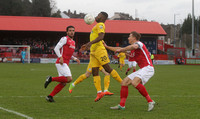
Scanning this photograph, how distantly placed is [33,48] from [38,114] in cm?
3935

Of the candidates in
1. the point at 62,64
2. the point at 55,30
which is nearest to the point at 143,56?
the point at 62,64

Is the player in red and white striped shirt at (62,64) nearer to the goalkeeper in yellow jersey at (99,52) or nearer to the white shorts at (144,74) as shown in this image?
the goalkeeper in yellow jersey at (99,52)

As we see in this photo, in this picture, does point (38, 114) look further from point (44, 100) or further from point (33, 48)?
point (33, 48)

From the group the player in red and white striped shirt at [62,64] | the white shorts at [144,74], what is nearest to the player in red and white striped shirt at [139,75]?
the white shorts at [144,74]

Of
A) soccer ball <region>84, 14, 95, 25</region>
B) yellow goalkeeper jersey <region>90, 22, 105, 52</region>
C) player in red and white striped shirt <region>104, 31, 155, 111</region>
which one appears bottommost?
player in red and white striped shirt <region>104, 31, 155, 111</region>

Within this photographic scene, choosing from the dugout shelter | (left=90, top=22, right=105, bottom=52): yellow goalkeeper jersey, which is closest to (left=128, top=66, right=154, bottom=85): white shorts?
(left=90, top=22, right=105, bottom=52): yellow goalkeeper jersey

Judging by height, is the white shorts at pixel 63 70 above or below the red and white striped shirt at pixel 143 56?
below

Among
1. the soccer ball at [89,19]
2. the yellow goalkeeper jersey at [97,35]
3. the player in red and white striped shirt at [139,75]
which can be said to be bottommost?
the player in red and white striped shirt at [139,75]

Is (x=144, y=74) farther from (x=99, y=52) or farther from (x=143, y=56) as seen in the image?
(x=99, y=52)

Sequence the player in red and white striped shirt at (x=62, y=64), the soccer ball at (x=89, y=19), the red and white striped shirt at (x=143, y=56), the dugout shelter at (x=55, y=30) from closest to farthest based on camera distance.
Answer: the red and white striped shirt at (x=143, y=56) < the player in red and white striped shirt at (x=62, y=64) < the soccer ball at (x=89, y=19) < the dugout shelter at (x=55, y=30)

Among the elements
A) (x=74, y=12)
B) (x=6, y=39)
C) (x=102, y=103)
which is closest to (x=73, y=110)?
(x=102, y=103)

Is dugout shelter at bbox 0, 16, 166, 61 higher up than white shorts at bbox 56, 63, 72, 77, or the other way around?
dugout shelter at bbox 0, 16, 166, 61

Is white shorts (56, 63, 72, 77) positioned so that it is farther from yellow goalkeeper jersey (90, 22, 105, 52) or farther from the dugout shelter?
the dugout shelter

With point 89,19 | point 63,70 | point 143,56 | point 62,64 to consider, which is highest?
point 89,19
